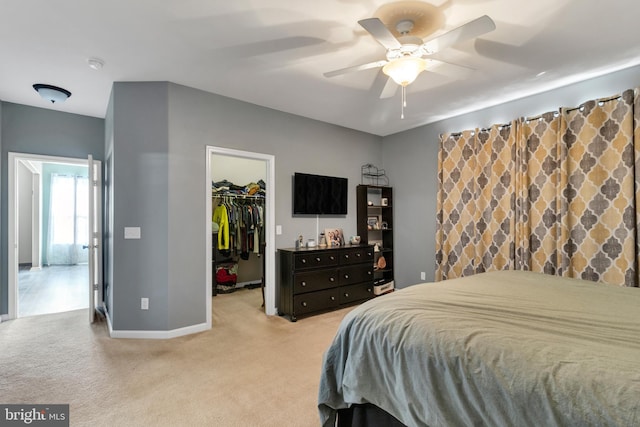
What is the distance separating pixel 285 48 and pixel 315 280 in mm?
2569

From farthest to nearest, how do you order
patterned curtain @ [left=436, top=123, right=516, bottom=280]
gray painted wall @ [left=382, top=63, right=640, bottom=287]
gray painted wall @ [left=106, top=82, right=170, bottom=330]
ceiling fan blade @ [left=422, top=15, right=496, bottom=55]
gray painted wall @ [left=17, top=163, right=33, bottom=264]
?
gray painted wall @ [left=17, top=163, right=33, bottom=264] → gray painted wall @ [left=382, top=63, right=640, bottom=287] → patterned curtain @ [left=436, top=123, right=516, bottom=280] → gray painted wall @ [left=106, top=82, right=170, bottom=330] → ceiling fan blade @ [left=422, top=15, right=496, bottom=55]

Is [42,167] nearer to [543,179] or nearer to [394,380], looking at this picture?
[394,380]

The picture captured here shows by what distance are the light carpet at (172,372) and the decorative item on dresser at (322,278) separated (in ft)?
0.83

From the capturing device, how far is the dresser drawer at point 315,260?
3.69m

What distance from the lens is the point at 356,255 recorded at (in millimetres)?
4246

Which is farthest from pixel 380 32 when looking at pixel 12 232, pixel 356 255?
pixel 12 232

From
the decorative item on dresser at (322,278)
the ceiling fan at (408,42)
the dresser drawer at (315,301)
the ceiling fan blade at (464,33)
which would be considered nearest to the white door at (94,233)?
the decorative item on dresser at (322,278)

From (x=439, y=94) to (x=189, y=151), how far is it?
9.46 feet

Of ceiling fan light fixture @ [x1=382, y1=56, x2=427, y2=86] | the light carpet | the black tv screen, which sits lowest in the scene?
the light carpet

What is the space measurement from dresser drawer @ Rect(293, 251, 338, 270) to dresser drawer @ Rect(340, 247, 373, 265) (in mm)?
139

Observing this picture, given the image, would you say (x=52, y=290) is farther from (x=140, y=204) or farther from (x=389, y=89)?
(x=389, y=89)

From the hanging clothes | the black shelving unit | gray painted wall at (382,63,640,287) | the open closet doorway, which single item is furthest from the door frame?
gray painted wall at (382,63,640,287)

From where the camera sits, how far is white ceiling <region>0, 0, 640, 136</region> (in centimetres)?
207

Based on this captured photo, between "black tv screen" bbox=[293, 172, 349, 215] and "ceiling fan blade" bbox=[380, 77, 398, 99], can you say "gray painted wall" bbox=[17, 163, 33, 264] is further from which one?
"ceiling fan blade" bbox=[380, 77, 398, 99]
